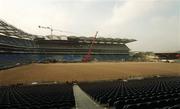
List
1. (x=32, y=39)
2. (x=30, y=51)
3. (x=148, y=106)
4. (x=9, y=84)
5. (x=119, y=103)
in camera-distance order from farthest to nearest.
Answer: (x=32, y=39) < (x=30, y=51) < (x=9, y=84) < (x=119, y=103) < (x=148, y=106)

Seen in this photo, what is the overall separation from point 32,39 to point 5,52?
29.7 m

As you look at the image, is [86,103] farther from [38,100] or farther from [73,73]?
[73,73]

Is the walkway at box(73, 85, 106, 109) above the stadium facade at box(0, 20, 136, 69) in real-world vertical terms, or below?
below

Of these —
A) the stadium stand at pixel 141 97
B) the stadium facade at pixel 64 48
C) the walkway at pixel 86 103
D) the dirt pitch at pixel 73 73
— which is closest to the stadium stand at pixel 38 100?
the walkway at pixel 86 103

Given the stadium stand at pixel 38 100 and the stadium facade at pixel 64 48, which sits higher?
the stadium facade at pixel 64 48

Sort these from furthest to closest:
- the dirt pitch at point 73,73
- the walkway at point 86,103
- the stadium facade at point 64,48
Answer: the stadium facade at point 64,48
the dirt pitch at point 73,73
the walkway at point 86,103

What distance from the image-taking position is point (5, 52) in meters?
58.4

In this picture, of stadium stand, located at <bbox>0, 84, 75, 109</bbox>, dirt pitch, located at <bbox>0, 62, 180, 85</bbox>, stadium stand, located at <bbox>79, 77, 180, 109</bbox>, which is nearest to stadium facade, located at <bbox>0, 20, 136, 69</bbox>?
dirt pitch, located at <bbox>0, 62, 180, 85</bbox>

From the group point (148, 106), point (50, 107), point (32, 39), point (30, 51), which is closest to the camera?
point (148, 106)

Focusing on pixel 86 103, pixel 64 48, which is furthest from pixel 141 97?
pixel 64 48

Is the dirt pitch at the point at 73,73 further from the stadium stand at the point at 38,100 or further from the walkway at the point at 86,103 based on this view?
the walkway at the point at 86,103

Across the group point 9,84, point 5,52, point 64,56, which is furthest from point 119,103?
point 64,56

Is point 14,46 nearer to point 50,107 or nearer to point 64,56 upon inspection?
point 64,56

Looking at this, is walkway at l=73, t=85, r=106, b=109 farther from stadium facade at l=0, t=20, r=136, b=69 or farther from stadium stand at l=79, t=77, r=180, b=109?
stadium facade at l=0, t=20, r=136, b=69
